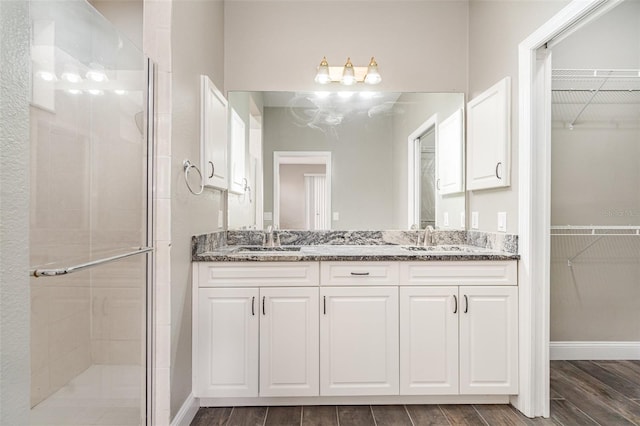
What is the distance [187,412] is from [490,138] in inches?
93.4

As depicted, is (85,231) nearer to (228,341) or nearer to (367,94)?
(228,341)

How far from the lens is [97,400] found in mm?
1431

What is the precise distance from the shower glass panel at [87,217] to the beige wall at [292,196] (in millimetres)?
1225

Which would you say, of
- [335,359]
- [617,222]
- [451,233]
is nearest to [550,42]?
[451,233]

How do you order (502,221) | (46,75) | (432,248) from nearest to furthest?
(46,75) < (502,221) < (432,248)

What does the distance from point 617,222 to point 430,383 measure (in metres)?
1.99

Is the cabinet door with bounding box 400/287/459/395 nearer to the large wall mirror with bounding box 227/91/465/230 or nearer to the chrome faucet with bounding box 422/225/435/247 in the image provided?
the chrome faucet with bounding box 422/225/435/247

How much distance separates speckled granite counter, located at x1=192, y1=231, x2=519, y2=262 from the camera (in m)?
2.19

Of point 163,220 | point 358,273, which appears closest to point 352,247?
point 358,273

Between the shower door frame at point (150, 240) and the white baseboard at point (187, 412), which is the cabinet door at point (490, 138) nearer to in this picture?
the shower door frame at point (150, 240)

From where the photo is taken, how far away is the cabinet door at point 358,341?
Answer: 218cm

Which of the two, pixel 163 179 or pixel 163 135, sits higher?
pixel 163 135

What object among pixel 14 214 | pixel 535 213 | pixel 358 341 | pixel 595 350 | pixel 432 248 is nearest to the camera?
pixel 14 214

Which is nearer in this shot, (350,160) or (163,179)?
(163,179)
